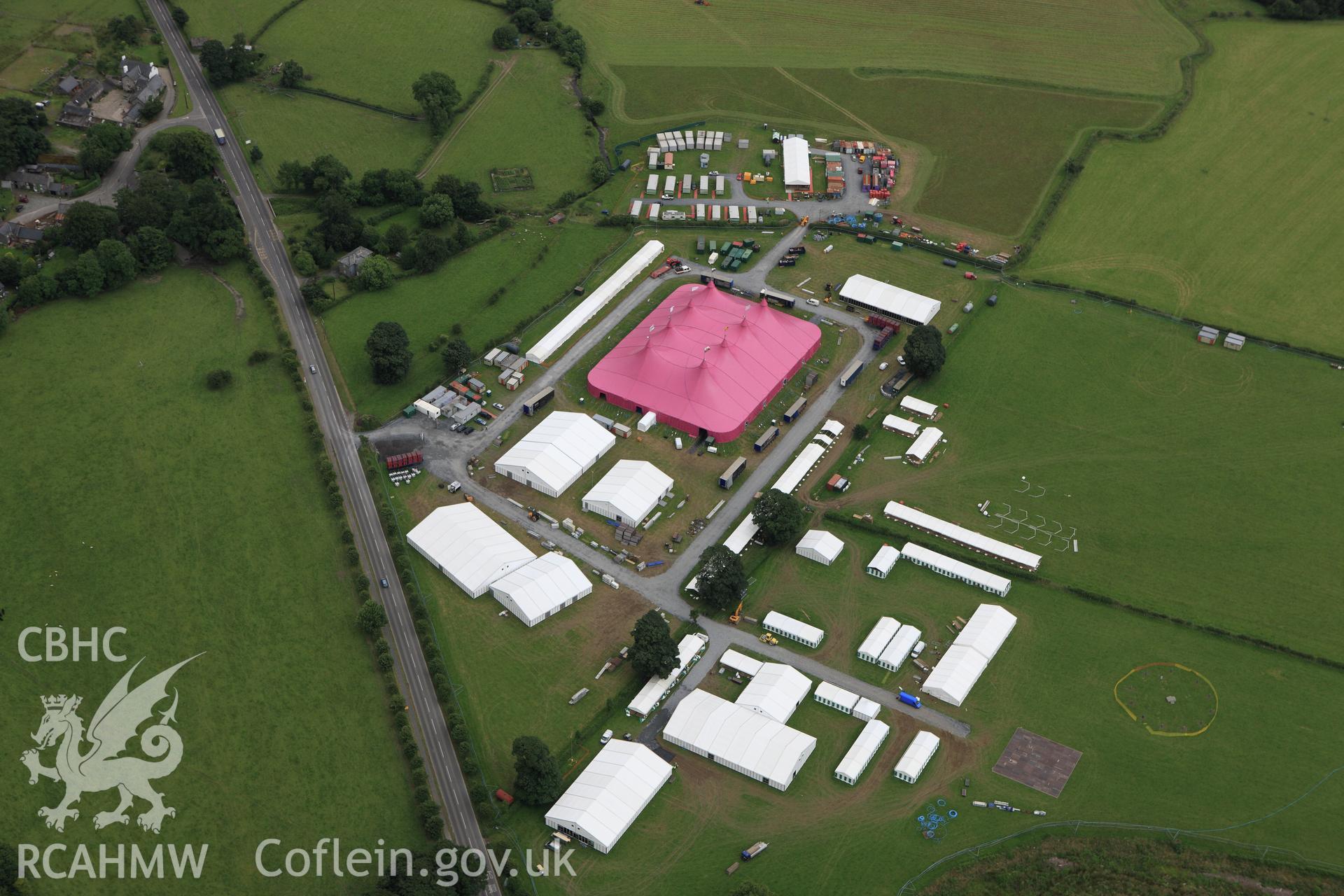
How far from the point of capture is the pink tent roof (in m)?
162

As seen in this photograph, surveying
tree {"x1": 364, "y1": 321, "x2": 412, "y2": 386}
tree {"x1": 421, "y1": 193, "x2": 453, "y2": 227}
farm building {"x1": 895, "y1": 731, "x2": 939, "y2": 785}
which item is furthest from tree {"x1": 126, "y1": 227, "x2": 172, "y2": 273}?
farm building {"x1": 895, "y1": 731, "x2": 939, "y2": 785}

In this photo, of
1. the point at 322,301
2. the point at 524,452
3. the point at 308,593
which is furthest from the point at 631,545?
the point at 322,301

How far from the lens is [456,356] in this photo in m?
170

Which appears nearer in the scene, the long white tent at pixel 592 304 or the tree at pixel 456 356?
the tree at pixel 456 356

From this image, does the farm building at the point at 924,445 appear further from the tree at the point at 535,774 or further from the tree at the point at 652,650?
the tree at the point at 535,774

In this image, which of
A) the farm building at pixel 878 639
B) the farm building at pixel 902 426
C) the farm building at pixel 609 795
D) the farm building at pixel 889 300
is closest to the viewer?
the farm building at pixel 609 795

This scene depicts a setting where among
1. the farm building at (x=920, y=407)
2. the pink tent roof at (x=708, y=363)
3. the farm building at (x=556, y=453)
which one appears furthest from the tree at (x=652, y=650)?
the farm building at (x=920, y=407)

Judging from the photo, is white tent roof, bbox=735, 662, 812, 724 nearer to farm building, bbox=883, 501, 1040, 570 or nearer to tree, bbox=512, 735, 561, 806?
tree, bbox=512, 735, 561, 806

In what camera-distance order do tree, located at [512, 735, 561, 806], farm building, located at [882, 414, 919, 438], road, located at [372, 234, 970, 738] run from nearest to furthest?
tree, located at [512, 735, 561, 806], road, located at [372, 234, 970, 738], farm building, located at [882, 414, 919, 438]

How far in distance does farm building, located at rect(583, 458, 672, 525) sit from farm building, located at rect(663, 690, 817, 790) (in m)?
29.9

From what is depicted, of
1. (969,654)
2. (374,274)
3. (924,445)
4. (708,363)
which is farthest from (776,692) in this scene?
(374,274)

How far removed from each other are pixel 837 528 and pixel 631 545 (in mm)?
27603

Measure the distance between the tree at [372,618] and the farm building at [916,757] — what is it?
6277 centimetres

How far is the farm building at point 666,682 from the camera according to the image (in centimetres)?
12868
